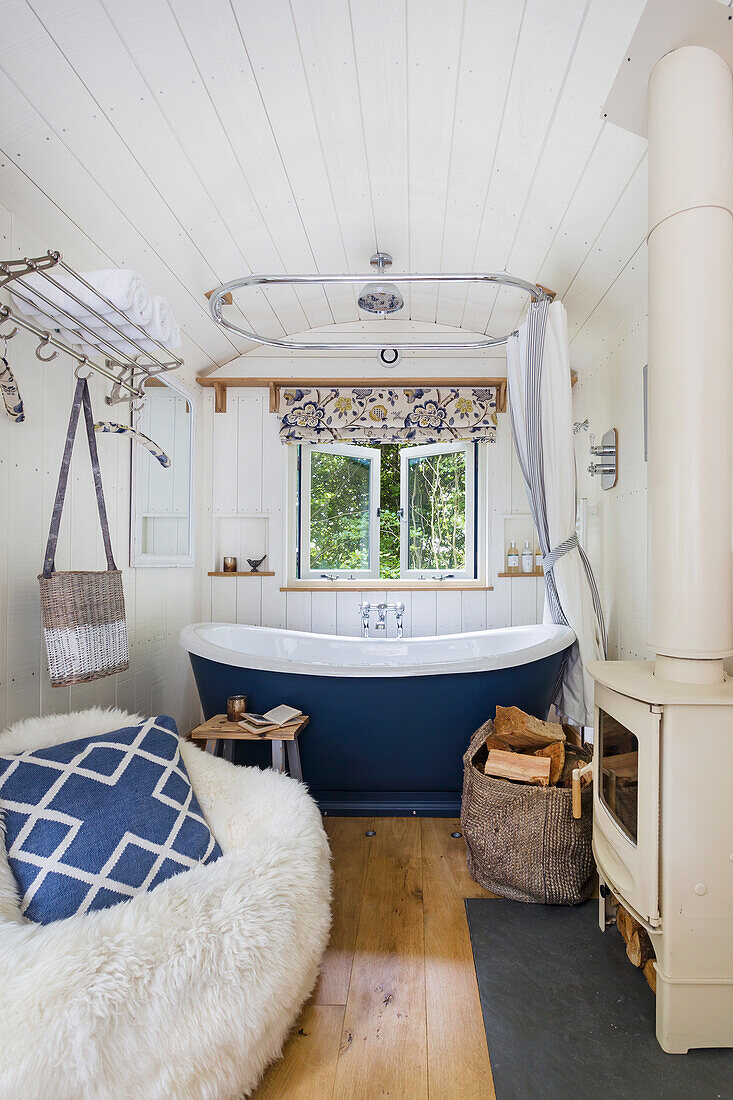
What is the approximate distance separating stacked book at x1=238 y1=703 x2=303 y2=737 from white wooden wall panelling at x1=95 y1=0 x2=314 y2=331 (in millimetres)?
1873

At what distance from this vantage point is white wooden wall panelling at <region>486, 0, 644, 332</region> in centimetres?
146

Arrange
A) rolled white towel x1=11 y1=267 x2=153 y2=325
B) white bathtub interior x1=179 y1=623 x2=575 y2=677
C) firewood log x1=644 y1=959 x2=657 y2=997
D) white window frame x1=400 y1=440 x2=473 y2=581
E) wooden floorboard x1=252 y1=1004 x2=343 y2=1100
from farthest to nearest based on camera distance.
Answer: white window frame x1=400 y1=440 x2=473 y2=581
white bathtub interior x1=179 y1=623 x2=575 y2=677
rolled white towel x1=11 y1=267 x2=153 y2=325
firewood log x1=644 y1=959 x2=657 y2=997
wooden floorboard x1=252 y1=1004 x2=343 y2=1100

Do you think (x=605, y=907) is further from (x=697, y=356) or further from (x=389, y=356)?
(x=389, y=356)

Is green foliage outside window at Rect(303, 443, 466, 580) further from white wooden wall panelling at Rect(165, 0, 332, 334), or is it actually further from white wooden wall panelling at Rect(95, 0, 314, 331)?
white wooden wall panelling at Rect(95, 0, 314, 331)

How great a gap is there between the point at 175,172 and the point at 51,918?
6.95ft

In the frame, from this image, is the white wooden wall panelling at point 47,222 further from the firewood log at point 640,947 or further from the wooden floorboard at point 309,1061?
the firewood log at point 640,947

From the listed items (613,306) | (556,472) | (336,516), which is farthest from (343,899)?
(613,306)

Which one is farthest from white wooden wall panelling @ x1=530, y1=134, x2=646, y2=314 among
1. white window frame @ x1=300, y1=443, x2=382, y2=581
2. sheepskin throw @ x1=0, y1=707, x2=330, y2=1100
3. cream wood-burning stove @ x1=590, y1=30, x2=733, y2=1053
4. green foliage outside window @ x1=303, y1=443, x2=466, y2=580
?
sheepskin throw @ x1=0, y1=707, x2=330, y2=1100

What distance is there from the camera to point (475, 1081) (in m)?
1.27

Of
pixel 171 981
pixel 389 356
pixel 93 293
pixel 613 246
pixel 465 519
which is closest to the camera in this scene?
pixel 171 981

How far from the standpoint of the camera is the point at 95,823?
1462mm

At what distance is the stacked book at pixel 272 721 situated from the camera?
2.28 m

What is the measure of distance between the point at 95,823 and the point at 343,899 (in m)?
0.87

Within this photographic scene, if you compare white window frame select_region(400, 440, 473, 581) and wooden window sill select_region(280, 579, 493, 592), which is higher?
white window frame select_region(400, 440, 473, 581)
